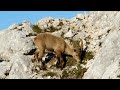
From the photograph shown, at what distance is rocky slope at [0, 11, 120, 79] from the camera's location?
1689 centimetres

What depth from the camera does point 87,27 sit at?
2436 centimetres

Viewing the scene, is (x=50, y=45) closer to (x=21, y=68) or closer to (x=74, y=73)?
(x=21, y=68)

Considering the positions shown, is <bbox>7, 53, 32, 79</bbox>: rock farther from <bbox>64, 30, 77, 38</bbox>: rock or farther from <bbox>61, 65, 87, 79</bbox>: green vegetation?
<bbox>64, 30, 77, 38</bbox>: rock

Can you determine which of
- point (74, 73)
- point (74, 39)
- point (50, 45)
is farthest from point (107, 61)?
point (74, 39)

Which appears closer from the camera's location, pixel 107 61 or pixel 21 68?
pixel 107 61

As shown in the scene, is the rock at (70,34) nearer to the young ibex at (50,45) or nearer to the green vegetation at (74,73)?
the young ibex at (50,45)

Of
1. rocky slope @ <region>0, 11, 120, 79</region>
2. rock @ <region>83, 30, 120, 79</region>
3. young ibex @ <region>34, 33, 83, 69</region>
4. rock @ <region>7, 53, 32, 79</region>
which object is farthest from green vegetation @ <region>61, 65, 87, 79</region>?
rock @ <region>7, 53, 32, 79</region>

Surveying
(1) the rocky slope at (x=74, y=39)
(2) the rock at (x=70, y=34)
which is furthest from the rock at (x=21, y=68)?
(2) the rock at (x=70, y=34)

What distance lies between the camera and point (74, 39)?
73.5ft
